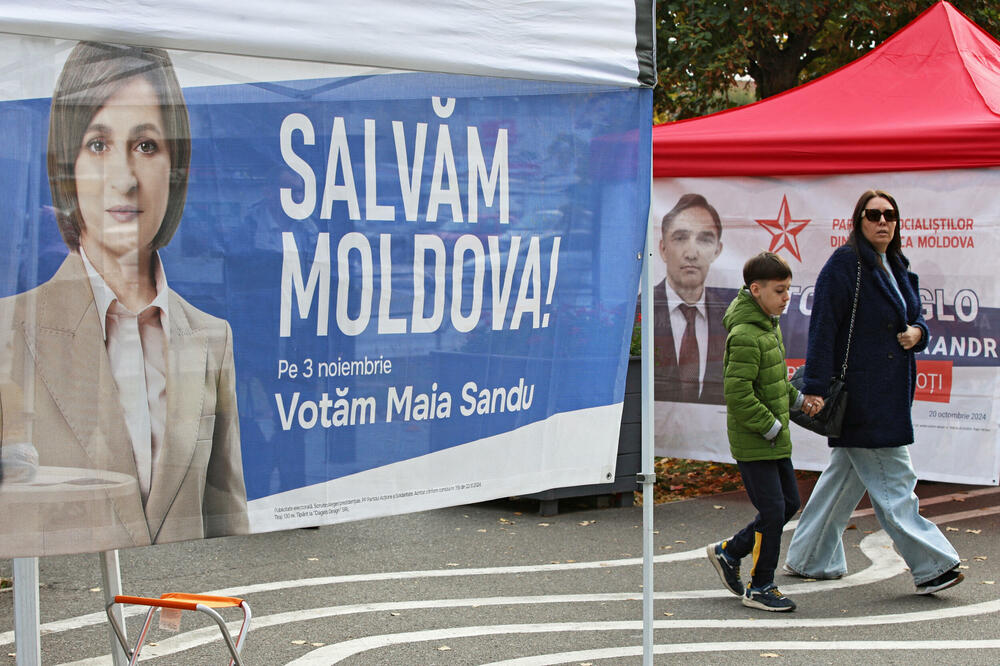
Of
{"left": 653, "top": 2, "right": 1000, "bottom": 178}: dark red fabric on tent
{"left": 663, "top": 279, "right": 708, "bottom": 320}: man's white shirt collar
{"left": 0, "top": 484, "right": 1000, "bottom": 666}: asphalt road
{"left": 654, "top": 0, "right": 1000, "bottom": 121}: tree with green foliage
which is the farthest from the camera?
{"left": 654, "top": 0, "right": 1000, "bottom": 121}: tree with green foliage

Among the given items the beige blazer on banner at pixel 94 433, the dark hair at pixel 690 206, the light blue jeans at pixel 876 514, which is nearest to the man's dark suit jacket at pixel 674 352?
the dark hair at pixel 690 206

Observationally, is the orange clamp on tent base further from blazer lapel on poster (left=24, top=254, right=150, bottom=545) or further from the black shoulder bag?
the black shoulder bag

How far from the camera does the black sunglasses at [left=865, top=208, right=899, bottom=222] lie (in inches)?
247

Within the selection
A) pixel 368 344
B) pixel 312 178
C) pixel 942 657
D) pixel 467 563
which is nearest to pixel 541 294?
pixel 368 344

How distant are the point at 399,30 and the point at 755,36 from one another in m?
11.9

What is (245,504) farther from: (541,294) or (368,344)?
(541,294)

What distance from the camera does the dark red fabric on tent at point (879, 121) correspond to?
8.14 metres

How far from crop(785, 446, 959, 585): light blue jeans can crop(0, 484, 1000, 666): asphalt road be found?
0.54 feet

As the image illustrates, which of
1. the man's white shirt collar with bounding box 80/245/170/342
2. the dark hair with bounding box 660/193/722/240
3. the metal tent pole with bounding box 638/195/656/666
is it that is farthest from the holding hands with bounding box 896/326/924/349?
the man's white shirt collar with bounding box 80/245/170/342

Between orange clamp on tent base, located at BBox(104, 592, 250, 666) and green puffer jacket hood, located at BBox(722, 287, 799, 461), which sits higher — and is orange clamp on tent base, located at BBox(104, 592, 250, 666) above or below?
below

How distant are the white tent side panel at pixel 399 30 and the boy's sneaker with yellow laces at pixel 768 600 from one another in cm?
306

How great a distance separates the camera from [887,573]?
6.88 metres

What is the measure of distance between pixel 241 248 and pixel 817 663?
338 cm

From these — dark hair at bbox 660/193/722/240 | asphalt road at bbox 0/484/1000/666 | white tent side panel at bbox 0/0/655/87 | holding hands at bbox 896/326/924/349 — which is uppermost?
white tent side panel at bbox 0/0/655/87
